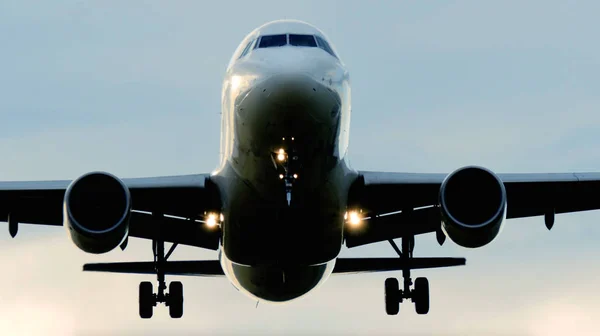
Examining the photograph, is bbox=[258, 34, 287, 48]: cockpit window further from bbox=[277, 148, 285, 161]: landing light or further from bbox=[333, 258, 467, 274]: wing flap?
bbox=[333, 258, 467, 274]: wing flap

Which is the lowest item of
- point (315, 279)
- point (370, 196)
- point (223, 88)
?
point (315, 279)

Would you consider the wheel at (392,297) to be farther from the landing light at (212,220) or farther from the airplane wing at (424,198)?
the landing light at (212,220)

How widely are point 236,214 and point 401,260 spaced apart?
6475 millimetres

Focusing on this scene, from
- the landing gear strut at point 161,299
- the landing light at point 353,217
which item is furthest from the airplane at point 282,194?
the landing gear strut at point 161,299

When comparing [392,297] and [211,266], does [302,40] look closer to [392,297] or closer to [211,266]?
[211,266]

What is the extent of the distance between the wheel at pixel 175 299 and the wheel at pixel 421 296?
6.25m

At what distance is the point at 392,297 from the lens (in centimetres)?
3053

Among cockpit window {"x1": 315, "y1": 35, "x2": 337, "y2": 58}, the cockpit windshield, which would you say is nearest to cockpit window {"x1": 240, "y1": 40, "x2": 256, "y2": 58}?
the cockpit windshield

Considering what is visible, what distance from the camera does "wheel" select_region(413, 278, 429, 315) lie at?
3041 centimetres

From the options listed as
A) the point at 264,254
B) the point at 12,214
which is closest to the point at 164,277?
the point at 12,214

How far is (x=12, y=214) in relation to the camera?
2562cm

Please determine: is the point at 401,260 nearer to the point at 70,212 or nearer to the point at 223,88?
the point at 223,88

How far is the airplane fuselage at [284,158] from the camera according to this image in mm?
20141

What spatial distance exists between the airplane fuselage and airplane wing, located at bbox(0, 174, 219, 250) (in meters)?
0.89
